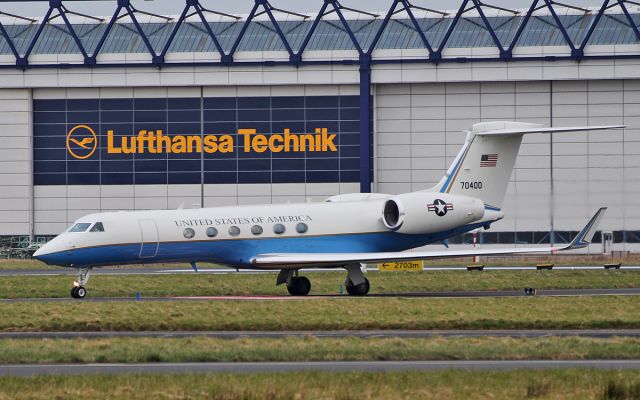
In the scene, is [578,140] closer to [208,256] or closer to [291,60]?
[291,60]

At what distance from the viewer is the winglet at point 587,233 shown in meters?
33.9

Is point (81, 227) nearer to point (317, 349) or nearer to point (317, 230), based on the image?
point (317, 230)

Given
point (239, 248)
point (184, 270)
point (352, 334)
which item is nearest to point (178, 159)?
point (184, 270)

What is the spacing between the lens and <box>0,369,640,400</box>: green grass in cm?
1634

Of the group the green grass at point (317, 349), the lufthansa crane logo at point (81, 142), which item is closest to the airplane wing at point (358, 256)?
the green grass at point (317, 349)

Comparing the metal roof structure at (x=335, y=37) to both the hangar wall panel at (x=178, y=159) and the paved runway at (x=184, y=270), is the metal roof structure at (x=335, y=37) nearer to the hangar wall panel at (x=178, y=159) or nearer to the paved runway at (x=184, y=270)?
the hangar wall panel at (x=178, y=159)

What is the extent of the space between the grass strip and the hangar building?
33295 mm

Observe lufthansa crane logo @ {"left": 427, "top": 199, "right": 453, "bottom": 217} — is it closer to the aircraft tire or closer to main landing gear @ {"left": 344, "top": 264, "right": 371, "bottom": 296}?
main landing gear @ {"left": 344, "top": 264, "right": 371, "bottom": 296}

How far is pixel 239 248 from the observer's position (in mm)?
36906

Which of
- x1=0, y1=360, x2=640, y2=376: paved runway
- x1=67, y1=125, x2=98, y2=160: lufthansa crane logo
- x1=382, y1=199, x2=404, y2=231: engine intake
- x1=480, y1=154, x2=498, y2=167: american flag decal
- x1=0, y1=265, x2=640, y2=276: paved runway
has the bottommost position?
x1=0, y1=265, x2=640, y2=276: paved runway

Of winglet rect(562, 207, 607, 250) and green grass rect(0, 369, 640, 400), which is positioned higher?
winglet rect(562, 207, 607, 250)

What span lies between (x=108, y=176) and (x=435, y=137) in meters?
18.6

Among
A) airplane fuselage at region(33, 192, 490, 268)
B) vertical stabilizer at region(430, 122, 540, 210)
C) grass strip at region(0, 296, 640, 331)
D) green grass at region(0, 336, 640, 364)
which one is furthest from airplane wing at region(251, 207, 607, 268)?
green grass at region(0, 336, 640, 364)

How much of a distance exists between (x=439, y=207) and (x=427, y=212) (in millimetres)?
440
